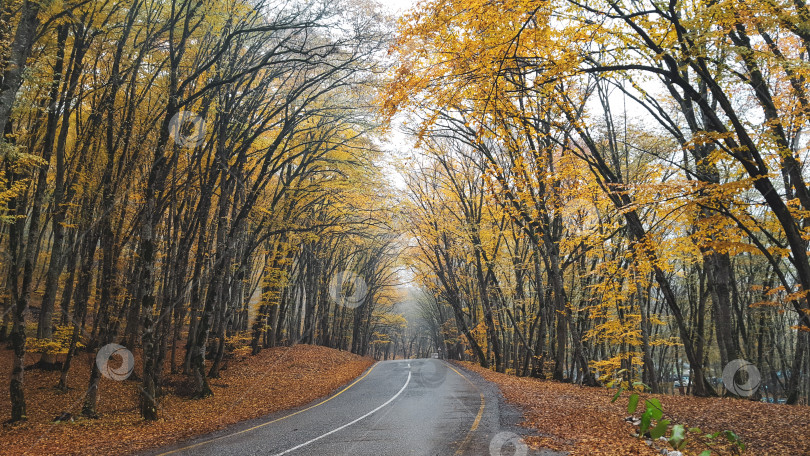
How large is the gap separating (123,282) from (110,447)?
45.0ft

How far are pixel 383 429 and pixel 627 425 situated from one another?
16.3 feet

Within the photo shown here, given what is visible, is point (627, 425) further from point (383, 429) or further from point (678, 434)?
point (383, 429)

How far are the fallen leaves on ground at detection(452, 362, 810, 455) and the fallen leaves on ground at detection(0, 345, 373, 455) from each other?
751 centimetres

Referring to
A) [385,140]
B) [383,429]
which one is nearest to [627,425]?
[383,429]

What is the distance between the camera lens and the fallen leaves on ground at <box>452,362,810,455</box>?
6.80 metres

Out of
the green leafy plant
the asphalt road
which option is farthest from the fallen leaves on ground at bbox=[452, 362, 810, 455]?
the asphalt road

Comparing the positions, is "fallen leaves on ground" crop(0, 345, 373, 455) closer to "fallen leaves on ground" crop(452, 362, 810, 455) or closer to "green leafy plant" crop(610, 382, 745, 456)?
"fallen leaves on ground" crop(452, 362, 810, 455)

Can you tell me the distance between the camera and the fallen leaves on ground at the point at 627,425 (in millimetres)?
6801

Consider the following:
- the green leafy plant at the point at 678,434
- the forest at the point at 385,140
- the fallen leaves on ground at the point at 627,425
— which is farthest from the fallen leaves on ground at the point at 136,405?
the green leafy plant at the point at 678,434

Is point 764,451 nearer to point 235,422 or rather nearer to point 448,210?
point 235,422

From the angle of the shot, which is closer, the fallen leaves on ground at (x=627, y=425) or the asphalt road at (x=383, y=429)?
the fallen leaves on ground at (x=627, y=425)

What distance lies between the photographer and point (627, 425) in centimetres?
839

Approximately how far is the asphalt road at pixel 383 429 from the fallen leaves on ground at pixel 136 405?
3.68 feet

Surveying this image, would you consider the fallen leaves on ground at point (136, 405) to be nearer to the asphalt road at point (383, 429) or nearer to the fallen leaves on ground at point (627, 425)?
the asphalt road at point (383, 429)
